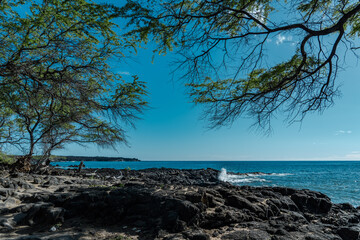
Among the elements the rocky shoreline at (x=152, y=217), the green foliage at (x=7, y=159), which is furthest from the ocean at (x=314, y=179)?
the rocky shoreline at (x=152, y=217)

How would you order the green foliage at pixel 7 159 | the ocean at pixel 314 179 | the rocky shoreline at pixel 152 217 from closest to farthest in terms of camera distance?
the rocky shoreline at pixel 152 217 → the green foliage at pixel 7 159 → the ocean at pixel 314 179

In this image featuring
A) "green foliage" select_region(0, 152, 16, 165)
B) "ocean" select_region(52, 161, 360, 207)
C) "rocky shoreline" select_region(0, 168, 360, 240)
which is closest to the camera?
"rocky shoreline" select_region(0, 168, 360, 240)

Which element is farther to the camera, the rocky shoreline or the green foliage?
the green foliage

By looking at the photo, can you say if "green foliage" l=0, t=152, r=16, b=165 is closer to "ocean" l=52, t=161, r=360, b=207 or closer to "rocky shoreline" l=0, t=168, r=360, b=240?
"rocky shoreline" l=0, t=168, r=360, b=240

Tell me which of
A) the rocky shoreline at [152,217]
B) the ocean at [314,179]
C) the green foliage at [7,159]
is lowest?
the ocean at [314,179]

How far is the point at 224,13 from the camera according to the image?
15.9 feet

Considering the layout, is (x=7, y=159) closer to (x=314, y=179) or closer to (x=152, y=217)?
(x=152, y=217)

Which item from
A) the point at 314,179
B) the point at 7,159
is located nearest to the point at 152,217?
the point at 7,159

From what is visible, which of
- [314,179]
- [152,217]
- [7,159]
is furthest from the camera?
[314,179]

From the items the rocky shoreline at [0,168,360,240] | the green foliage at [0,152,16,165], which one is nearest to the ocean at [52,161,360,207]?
the green foliage at [0,152,16,165]

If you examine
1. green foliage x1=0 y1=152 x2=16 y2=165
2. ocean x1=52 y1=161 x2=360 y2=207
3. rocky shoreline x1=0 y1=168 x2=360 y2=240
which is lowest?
ocean x1=52 y1=161 x2=360 y2=207

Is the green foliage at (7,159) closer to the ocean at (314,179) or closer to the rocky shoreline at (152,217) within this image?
the rocky shoreline at (152,217)

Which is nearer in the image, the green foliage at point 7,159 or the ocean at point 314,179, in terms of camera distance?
the green foliage at point 7,159

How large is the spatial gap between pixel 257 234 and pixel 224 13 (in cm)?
523
